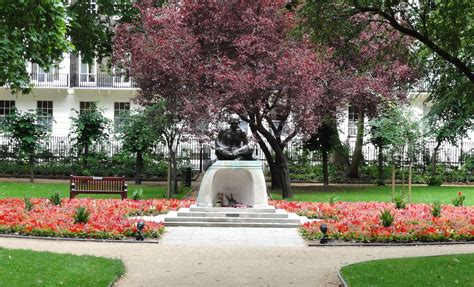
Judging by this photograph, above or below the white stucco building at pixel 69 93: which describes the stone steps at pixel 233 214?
below

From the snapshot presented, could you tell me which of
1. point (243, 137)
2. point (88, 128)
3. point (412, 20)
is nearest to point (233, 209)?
point (243, 137)

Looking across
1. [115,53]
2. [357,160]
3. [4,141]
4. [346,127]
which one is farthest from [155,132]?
[346,127]

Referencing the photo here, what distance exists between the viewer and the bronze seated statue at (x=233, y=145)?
16922 mm

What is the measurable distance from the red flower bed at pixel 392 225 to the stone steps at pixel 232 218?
0.92 meters

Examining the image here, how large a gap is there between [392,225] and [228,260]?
188 inches

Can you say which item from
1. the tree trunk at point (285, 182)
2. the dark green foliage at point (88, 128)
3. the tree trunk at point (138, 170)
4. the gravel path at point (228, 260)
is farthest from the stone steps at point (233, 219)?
the dark green foliage at point (88, 128)

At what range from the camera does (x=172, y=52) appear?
21.1 m

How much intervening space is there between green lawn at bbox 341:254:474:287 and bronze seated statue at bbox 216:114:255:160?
7.48m

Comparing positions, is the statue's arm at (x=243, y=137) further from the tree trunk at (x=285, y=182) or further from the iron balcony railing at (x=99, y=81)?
the iron balcony railing at (x=99, y=81)

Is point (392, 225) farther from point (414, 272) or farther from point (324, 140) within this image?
point (324, 140)

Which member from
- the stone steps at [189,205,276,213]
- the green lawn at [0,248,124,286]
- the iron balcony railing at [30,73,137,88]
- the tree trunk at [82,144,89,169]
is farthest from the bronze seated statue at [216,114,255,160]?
the iron balcony railing at [30,73,137,88]

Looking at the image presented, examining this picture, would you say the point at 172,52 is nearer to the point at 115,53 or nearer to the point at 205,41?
the point at 205,41

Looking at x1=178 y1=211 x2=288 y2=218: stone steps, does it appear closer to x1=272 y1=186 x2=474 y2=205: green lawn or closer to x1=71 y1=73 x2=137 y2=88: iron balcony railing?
x1=272 y1=186 x2=474 y2=205: green lawn

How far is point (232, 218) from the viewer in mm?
15273
